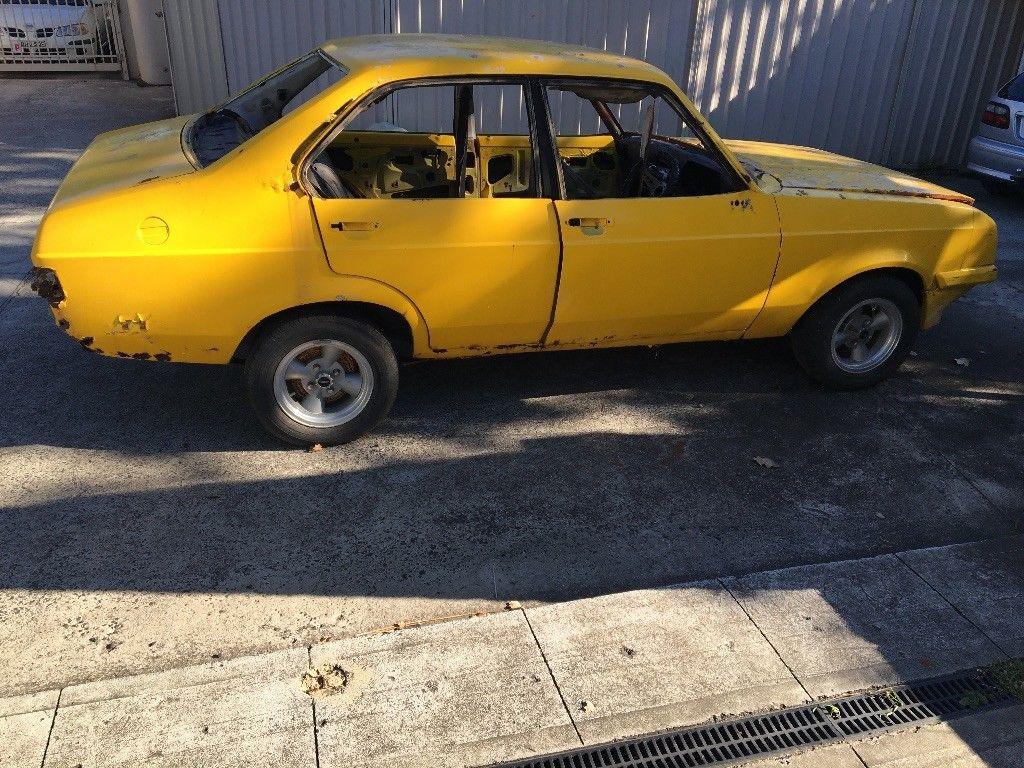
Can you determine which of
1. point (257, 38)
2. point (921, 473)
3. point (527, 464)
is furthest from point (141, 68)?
point (921, 473)

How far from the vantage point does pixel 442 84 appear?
4.23 m

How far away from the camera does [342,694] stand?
3.12 metres

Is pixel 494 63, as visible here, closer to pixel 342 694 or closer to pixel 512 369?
pixel 512 369

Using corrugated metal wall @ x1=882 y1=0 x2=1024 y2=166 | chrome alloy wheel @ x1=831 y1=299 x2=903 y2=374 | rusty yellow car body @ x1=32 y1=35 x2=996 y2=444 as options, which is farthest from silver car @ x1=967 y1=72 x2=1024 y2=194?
chrome alloy wheel @ x1=831 y1=299 x2=903 y2=374

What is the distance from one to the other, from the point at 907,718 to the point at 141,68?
12722 millimetres

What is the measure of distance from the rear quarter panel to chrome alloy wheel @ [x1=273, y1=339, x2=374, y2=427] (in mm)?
2157

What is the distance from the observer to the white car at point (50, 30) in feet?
41.0

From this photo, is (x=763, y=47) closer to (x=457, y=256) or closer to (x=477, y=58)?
(x=477, y=58)

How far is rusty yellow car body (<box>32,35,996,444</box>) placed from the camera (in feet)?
12.9

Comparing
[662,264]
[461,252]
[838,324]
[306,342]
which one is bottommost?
[838,324]

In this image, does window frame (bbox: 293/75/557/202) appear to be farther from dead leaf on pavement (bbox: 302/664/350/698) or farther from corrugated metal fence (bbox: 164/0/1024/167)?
corrugated metal fence (bbox: 164/0/1024/167)

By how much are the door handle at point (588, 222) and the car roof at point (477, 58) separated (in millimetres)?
704

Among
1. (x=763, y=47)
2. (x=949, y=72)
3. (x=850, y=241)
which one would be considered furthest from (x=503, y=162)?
(x=949, y=72)

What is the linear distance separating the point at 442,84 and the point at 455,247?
2.50 ft
